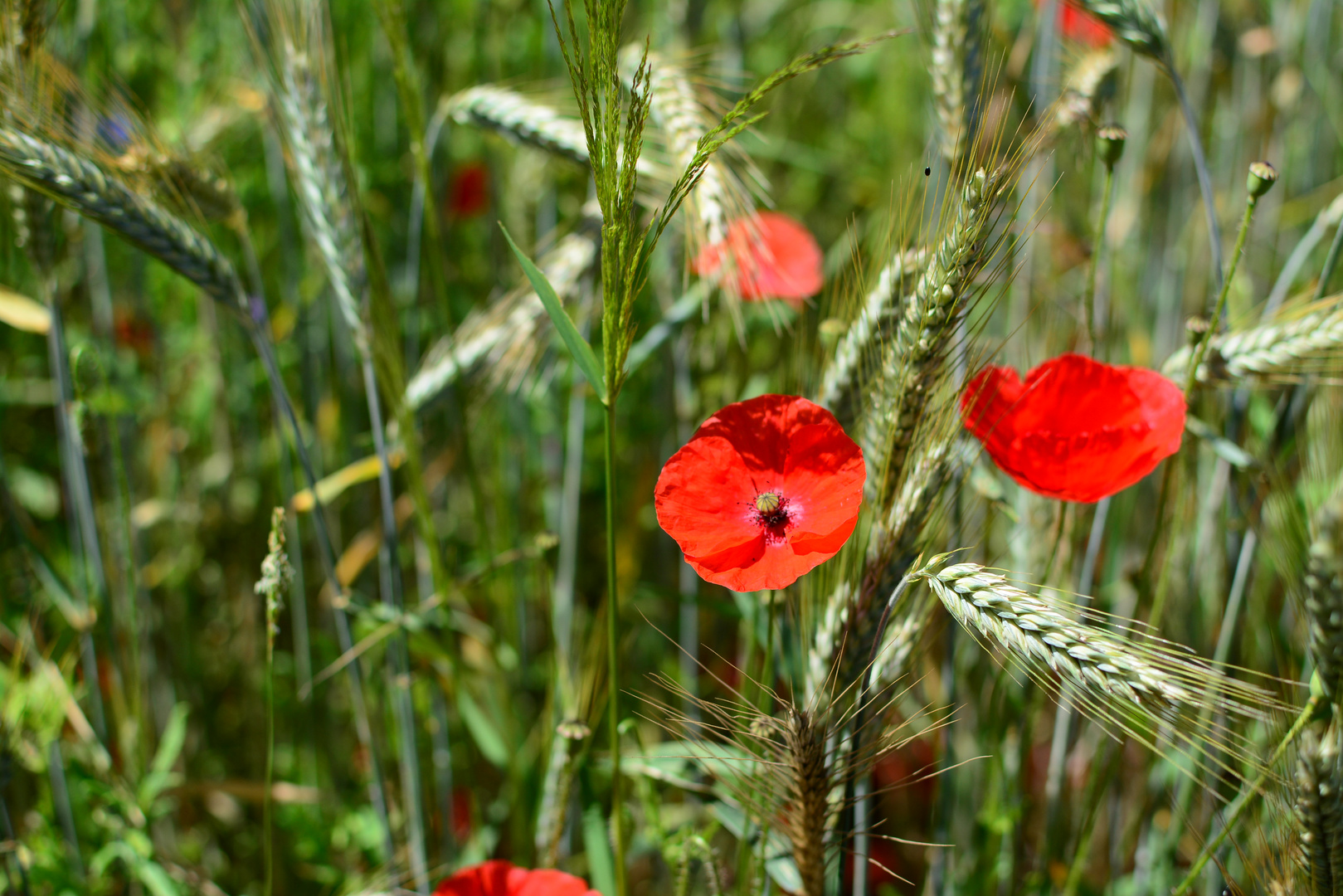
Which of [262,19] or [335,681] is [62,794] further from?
[262,19]

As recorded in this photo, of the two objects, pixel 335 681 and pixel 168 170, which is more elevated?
pixel 168 170

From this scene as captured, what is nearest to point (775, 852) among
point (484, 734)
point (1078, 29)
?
point (484, 734)

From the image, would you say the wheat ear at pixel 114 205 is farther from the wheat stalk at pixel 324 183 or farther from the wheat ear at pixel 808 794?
the wheat ear at pixel 808 794

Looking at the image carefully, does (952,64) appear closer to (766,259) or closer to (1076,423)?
(766,259)

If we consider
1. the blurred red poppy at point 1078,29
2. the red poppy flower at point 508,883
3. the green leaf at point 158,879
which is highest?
the blurred red poppy at point 1078,29

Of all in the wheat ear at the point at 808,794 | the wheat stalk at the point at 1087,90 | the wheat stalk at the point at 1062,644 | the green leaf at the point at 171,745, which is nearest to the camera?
the wheat stalk at the point at 1062,644

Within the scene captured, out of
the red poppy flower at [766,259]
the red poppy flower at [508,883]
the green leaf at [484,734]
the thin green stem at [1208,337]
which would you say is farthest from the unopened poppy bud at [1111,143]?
the green leaf at [484,734]

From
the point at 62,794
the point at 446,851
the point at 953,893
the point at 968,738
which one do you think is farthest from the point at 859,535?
the point at 62,794
